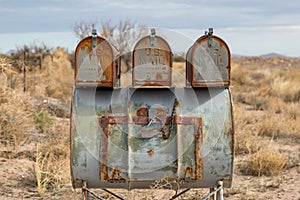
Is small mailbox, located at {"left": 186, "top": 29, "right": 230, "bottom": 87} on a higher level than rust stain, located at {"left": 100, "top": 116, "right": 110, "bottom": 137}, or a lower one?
higher

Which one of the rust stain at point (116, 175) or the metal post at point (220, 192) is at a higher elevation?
the rust stain at point (116, 175)

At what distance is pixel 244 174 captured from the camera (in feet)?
22.6

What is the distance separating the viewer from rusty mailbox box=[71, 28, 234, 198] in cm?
363

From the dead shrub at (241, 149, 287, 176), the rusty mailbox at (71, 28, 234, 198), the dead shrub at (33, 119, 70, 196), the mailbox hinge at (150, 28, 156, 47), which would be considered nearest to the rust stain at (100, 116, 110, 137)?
the rusty mailbox at (71, 28, 234, 198)

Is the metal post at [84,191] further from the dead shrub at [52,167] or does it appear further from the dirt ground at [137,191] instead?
the dead shrub at [52,167]

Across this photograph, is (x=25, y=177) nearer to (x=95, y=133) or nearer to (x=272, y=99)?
(x=95, y=133)

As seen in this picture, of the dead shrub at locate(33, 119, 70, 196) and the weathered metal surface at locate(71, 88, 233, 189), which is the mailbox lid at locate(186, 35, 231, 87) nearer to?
the weathered metal surface at locate(71, 88, 233, 189)

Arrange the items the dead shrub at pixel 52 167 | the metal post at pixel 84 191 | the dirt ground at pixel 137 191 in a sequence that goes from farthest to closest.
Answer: the dead shrub at pixel 52 167
the dirt ground at pixel 137 191
the metal post at pixel 84 191

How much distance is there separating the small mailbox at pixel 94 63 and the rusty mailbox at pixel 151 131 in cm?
13

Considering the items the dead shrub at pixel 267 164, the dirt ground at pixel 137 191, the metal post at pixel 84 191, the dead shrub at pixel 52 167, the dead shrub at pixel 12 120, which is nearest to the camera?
the metal post at pixel 84 191

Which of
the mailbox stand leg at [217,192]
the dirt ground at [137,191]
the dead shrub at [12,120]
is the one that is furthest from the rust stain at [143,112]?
the dead shrub at [12,120]

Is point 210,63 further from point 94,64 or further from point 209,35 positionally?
point 94,64

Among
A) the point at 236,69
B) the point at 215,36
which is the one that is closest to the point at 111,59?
the point at 215,36

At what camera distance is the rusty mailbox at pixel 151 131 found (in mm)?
3631
